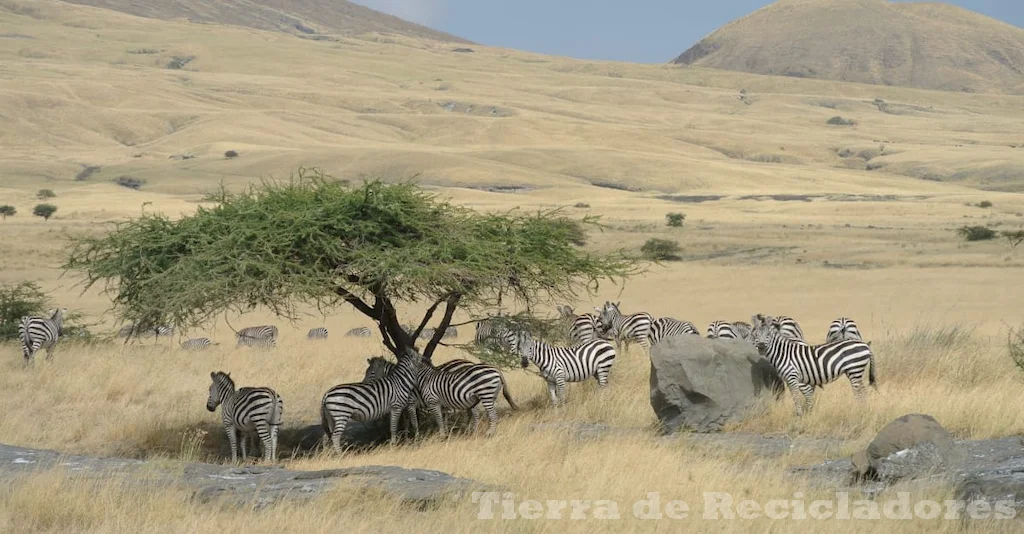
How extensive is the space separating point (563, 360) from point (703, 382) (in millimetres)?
2156

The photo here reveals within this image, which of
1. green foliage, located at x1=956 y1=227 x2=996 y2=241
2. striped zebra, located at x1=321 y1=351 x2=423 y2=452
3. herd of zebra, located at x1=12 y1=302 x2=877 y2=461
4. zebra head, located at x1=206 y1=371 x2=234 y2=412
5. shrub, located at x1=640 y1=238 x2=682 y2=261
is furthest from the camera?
green foliage, located at x1=956 y1=227 x2=996 y2=241

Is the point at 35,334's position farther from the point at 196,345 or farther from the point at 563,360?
the point at 563,360

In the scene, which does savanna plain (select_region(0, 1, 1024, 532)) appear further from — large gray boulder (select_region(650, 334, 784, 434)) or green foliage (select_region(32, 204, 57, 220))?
green foliage (select_region(32, 204, 57, 220))

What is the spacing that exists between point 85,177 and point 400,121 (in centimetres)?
5974

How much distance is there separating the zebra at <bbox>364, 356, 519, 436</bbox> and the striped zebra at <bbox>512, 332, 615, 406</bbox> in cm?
62

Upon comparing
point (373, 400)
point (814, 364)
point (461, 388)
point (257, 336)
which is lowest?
point (257, 336)

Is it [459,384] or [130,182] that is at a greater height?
[130,182]

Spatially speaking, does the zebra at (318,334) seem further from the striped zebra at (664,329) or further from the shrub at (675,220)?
the shrub at (675,220)

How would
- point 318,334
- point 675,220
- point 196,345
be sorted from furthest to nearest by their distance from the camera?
point 675,220 → point 318,334 → point 196,345

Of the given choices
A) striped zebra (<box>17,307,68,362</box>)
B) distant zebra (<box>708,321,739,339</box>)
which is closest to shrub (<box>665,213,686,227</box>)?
distant zebra (<box>708,321,739,339</box>)

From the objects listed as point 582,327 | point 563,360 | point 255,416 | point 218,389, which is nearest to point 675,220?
point 582,327

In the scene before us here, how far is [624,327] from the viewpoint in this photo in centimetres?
2028

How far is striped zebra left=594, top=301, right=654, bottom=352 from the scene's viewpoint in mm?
19922

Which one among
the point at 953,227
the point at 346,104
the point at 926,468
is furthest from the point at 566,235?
the point at 346,104
